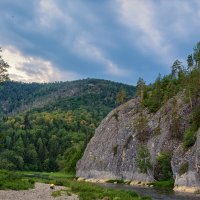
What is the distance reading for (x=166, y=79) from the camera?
176500 mm

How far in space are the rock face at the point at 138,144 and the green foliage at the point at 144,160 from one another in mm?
453

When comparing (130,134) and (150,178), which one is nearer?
(150,178)

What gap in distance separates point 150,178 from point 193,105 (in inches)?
1043

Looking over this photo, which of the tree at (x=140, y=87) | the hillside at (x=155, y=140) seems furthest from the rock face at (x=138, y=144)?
the tree at (x=140, y=87)

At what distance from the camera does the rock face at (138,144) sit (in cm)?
9862

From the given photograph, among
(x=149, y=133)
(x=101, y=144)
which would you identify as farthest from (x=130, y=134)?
(x=101, y=144)

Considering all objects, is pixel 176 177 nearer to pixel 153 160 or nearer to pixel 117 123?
pixel 153 160

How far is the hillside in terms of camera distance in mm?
99125

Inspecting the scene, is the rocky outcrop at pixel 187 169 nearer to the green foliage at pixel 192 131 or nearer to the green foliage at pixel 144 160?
the green foliage at pixel 192 131

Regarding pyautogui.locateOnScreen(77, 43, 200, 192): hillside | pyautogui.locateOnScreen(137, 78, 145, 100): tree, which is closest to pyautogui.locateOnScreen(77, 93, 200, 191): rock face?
pyautogui.locateOnScreen(77, 43, 200, 192): hillside

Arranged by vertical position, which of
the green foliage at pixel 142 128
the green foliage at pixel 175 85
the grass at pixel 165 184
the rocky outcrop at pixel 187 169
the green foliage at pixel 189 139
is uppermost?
the green foliage at pixel 175 85

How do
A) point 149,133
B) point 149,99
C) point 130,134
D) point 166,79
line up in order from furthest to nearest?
point 166,79, point 149,99, point 130,134, point 149,133

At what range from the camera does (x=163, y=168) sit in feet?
356

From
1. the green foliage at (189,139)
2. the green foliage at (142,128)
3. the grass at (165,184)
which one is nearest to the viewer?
the grass at (165,184)
